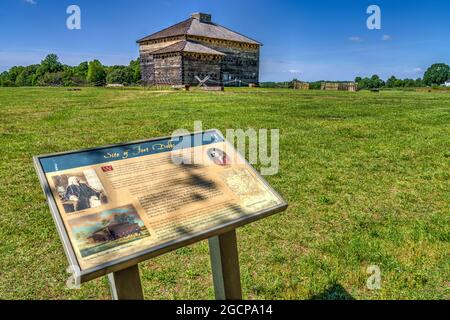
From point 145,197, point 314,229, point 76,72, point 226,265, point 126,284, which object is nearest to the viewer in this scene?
point 126,284

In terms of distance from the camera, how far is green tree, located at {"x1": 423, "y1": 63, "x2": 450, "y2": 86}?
99375mm

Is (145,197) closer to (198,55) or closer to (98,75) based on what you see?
(198,55)

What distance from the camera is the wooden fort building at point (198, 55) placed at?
3875cm

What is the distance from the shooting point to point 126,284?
2.41 m

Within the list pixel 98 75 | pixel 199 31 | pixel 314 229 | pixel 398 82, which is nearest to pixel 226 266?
pixel 314 229

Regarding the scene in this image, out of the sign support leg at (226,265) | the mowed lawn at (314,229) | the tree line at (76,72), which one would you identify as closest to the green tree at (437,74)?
the tree line at (76,72)

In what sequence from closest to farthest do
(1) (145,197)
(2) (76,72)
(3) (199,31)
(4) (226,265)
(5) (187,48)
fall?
(1) (145,197)
(4) (226,265)
(5) (187,48)
(3) (199,31)
(2) (76,72)

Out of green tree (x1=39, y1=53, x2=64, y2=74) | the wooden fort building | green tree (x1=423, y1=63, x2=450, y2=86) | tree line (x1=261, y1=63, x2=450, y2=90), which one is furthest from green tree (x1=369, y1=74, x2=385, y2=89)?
green tree (x1=39, y1=53, x2=64, y2=74)

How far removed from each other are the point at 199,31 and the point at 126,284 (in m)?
46.5

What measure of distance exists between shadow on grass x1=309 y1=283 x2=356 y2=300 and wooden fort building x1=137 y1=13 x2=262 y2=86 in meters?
36.2

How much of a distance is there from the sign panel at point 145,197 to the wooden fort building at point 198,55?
119 ft

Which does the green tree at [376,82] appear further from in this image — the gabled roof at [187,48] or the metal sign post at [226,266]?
the metal sign post at [226,266]

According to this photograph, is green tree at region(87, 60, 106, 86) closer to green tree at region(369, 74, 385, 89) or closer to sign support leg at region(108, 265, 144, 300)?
green tree at region(369, 74, 385, 89)
